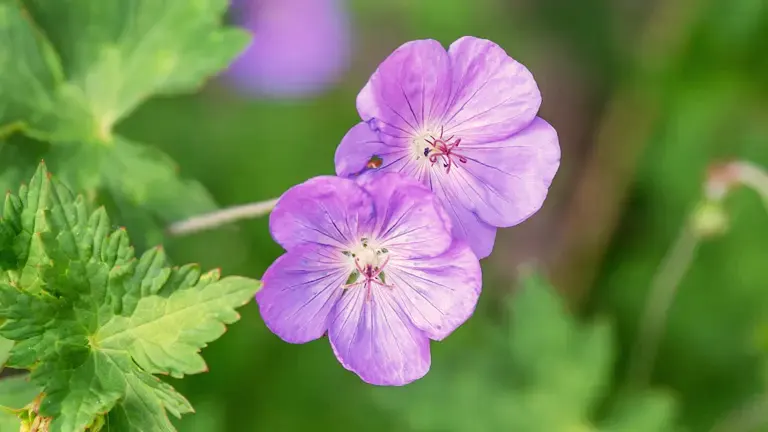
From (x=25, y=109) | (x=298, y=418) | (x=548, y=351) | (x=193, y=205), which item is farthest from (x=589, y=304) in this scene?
(x=25, y=109)

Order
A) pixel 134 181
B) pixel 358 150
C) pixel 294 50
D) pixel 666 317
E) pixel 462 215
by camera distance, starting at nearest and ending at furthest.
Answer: pixel 358 150
pixel 462 215
pixel 134 181
pixel 666 317
pixel 294 50

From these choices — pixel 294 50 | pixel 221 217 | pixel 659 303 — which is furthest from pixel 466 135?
pixel 294 50

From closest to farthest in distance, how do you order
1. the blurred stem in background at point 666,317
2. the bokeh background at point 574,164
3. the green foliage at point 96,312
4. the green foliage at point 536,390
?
1. the green foliage at point 96,312
2. the green foliage at point 536,390
3. the blurred stem in background at point 666,317
4. the bokeh background at point 574,164

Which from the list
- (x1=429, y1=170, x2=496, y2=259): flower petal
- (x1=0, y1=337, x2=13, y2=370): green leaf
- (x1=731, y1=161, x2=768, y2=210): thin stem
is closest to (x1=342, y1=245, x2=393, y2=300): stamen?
(x1=429, y1=170, x2=496, y2=259): flower petal

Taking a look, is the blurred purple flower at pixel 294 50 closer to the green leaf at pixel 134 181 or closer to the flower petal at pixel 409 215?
the green leaf at pixel 134 181

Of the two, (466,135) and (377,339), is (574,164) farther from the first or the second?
(377,339)

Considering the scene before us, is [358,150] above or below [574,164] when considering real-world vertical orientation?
below

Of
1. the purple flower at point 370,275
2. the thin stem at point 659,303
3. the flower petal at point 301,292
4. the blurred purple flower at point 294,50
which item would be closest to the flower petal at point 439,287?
the purple flower at point 370,275
